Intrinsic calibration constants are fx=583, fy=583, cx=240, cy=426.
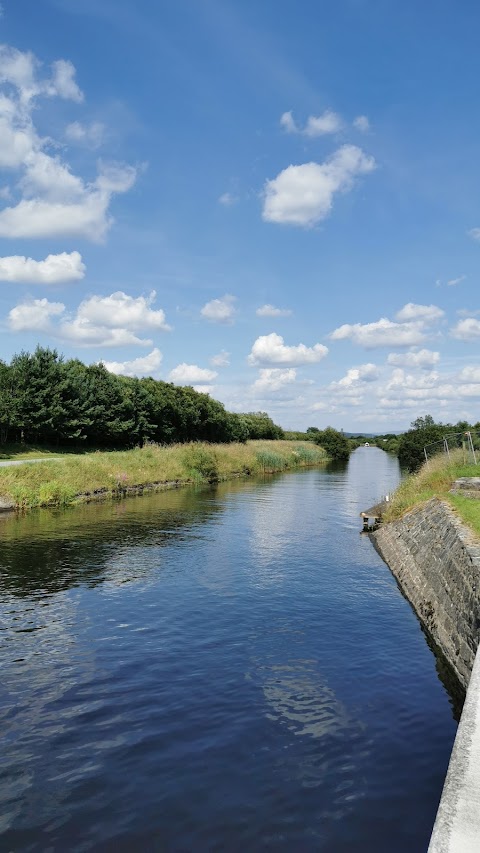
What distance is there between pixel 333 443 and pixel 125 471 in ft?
215

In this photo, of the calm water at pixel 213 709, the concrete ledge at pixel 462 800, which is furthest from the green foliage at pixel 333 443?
the concrete ledge at pixel 462 800

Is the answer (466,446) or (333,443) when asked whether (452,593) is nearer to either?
(466,446)

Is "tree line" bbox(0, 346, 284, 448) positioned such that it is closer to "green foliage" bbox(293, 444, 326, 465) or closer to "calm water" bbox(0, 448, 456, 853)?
"green foliage" bbox(293, 444, 326, 465)

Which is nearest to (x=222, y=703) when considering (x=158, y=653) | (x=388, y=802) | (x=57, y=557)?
(x=158, y=653)

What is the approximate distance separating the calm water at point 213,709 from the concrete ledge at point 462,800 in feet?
5.46

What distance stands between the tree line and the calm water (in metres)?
30.5

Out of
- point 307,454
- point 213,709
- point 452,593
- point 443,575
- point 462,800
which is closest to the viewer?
point 462,800

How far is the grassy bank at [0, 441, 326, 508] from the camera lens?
32656 millimetres

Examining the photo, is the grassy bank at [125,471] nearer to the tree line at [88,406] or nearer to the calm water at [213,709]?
the tree line at [88,406]

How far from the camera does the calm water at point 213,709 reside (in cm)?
693

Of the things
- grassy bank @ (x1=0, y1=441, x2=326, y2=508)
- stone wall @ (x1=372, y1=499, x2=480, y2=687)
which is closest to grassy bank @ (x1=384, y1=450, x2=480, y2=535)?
stone wall @ (x1=372, y1=499, x2=480, y2=687)

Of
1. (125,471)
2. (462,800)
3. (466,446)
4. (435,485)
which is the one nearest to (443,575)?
(462,800)

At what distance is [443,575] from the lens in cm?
1434

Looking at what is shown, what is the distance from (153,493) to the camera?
4253cm
